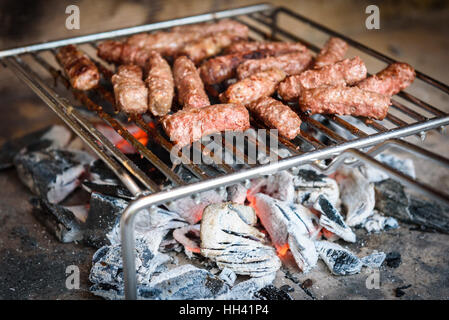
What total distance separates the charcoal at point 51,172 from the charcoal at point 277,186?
1239mm

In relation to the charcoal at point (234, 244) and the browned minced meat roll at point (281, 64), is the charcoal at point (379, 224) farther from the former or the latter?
the browned minced meat roll at point (281, 64)

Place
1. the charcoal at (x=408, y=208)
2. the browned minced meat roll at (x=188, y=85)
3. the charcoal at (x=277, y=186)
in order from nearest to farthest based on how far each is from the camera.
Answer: the browned minced meat roll at (x=188, y=85)
the charcoal at (x=277, y=186)
the charcoal at (x=408, y=208)

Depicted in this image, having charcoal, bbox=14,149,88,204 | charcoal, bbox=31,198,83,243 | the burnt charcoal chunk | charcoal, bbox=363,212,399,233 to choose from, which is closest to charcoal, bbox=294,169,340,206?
charcoal, bbox=363,212,399,233

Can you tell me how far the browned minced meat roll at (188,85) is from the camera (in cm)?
301

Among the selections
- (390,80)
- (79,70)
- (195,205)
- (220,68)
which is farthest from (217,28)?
(195,205)

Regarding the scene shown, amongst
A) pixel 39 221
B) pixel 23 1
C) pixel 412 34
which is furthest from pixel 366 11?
pixel 39 221

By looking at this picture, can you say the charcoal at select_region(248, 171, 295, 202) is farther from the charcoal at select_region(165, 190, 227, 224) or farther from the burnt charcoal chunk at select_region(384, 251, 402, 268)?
the burnt charcoal chunk at select_region(384, 251, 402, 268)

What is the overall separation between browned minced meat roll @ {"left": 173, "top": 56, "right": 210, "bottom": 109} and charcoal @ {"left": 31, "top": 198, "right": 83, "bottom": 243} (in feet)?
3.26

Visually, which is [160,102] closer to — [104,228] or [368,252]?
[104,228]

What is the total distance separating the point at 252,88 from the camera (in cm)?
310

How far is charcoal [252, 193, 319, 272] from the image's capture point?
2995 mm

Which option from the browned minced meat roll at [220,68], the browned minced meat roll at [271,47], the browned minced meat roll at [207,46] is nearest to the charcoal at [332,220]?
the browned minced meat roll at [220,68]

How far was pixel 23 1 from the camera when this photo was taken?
4.86 meters
